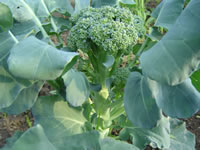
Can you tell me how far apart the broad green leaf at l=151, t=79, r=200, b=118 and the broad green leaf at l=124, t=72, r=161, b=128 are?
46mm

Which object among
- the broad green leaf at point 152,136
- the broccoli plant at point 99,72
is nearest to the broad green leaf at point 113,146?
the broccoli plant at point 99,72

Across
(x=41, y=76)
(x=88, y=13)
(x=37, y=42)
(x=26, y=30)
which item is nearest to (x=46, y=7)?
(x=26, y=30)

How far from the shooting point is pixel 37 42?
86 centimetres

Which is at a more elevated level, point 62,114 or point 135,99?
point 135,99

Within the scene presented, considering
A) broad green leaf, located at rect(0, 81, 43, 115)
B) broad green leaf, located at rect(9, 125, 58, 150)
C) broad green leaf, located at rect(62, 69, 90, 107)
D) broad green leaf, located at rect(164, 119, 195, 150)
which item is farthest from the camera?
broad green leaf, located at rect(164, 119, 195, 150)

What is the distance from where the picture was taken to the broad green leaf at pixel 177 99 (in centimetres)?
95

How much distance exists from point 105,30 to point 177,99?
38 cm

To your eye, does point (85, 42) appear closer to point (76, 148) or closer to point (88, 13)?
point (88, 13)

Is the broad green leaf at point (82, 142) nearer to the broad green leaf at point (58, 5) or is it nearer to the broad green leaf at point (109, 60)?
the broad green leaf at point (109, 60)

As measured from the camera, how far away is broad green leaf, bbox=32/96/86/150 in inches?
45.3

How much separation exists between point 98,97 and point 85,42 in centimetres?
29

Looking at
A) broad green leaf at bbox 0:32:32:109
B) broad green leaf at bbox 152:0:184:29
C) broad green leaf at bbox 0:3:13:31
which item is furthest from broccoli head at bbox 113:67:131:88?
broad green leaf at bbox 0:3:13:31

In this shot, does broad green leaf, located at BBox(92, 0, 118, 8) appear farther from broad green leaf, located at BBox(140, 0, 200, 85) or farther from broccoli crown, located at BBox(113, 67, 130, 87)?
broad green leaf, located at BBox(140, 0, 200, 85)

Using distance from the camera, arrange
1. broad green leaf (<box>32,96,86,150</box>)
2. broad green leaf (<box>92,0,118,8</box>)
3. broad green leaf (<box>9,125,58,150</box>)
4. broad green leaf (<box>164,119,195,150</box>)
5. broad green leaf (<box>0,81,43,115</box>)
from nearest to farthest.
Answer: broad green leaf (<box>9,125,58,150</box>) < broad green leaf (<box>0,81,43,115</box>) < broad green leaf (<box>32,96,86,150</box>) < broad green leaf (<box>92,0,118,8</box>) < broad green leaf (<box>164,119,195,150</box>)
